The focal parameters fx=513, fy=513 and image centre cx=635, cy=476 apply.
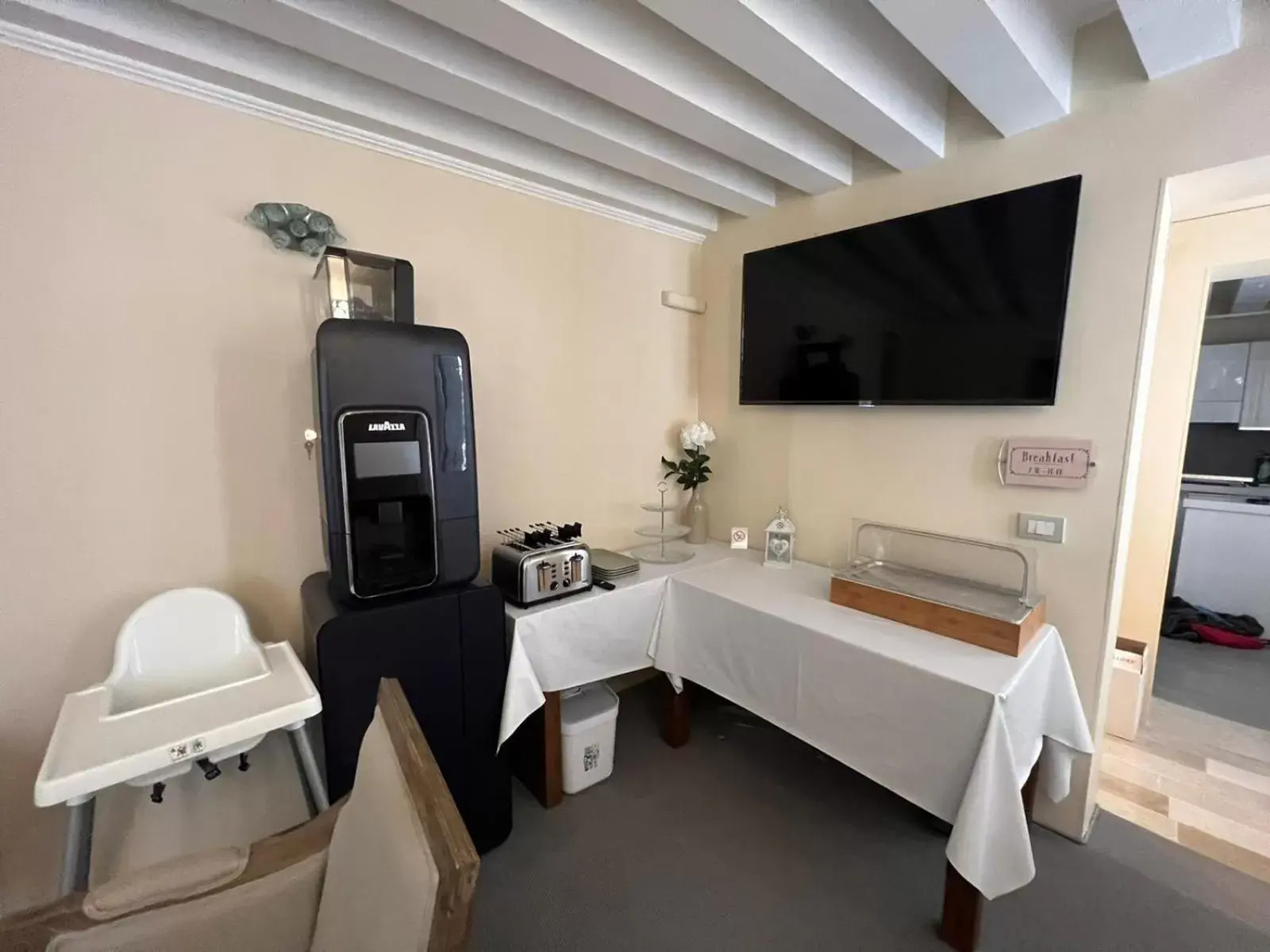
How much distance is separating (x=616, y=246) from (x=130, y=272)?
1656mm

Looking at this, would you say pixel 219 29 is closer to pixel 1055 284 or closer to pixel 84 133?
pixel 84 133

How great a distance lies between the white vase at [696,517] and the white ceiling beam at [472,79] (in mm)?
1352

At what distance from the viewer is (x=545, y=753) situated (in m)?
1.84

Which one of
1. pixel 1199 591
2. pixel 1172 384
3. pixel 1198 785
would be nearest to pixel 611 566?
pixel 1198 785

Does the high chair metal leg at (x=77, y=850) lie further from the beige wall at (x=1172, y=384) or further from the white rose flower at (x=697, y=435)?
the beige wall at (x=1172, y=384)

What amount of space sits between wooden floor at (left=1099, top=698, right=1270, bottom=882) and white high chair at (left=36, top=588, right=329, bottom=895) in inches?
107

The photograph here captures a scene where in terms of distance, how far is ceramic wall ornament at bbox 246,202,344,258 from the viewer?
4.83 feet

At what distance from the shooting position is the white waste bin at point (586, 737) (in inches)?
75.0

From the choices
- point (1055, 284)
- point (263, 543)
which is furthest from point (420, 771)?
point (1055, 284)

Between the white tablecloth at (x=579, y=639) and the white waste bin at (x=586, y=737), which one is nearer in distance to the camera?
the white tablecloth at (x=579, y=639)

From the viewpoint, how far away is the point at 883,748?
1447 millimetres

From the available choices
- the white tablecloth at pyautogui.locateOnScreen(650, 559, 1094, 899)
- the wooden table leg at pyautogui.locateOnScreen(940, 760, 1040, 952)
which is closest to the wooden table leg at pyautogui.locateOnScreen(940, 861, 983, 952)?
the wooden table leg at pyautogui.locateOnScreen(940, 760, 1040, 952)

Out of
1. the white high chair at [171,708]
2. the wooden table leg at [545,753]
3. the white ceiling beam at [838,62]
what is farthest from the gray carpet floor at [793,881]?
the white ceiling beam at [838,62]

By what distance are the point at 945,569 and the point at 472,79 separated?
2.14 meters
